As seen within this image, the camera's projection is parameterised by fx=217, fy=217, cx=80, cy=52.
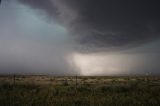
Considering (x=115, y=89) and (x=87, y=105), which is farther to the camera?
(x=115, y=89)

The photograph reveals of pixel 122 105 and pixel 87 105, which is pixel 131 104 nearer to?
pixel 122 105

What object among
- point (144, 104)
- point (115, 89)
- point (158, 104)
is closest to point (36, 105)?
point (144, 104)

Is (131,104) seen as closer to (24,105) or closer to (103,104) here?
(103,104)

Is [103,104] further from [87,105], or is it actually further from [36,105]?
[36,105]

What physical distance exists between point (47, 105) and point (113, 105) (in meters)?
4.40

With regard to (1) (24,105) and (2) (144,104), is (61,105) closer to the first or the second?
(1) (24,105)

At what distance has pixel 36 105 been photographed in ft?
46.9

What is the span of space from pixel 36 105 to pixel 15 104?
4.81 ft

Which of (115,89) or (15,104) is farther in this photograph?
(115,89)

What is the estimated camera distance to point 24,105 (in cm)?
1406

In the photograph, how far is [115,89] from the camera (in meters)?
25.4

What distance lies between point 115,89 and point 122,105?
10988 millimetres

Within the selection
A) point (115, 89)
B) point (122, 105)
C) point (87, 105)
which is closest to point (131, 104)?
point (122, 105)

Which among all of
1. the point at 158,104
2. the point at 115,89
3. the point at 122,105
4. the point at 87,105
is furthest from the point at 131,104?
the point at 115,89
